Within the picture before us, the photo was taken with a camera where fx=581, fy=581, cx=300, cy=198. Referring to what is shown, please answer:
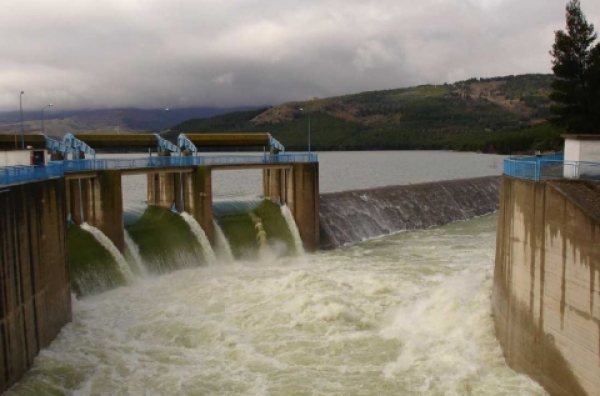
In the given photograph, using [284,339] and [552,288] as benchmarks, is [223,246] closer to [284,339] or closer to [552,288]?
[284,339]

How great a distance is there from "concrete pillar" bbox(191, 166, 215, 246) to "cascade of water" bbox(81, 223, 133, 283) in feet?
19.4

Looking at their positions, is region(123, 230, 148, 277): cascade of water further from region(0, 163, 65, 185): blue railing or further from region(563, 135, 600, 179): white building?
region(563, 135, 600, 179): white building

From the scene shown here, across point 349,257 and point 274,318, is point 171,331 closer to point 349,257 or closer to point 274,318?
point 274,318

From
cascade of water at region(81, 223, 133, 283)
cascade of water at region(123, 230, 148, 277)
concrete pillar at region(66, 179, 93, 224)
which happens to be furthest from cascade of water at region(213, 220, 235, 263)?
concrete pillar at region(66, 179, 93, 224)

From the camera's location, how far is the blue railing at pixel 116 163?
674 inches

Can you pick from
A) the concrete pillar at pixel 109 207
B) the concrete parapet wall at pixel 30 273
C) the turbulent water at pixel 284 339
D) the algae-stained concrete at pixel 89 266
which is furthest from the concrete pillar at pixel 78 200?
the concrete parapet wall at pixel 30 273

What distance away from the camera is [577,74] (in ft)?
110

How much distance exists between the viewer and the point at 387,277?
83.6 ft

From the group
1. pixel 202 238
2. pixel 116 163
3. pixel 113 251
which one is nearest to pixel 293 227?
pixel 202 238

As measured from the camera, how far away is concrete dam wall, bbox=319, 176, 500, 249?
3819cm

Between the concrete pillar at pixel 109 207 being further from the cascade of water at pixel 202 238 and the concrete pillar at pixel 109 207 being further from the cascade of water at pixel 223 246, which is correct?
the cascade of water at pixel 223 246

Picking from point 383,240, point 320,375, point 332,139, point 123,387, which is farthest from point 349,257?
point 332,139

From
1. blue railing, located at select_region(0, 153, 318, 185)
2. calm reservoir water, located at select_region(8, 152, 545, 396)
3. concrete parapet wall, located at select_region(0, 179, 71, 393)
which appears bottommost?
calm reservoir water, located at select_region(8, 152, 545, 396)

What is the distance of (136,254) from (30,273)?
1095 cm
